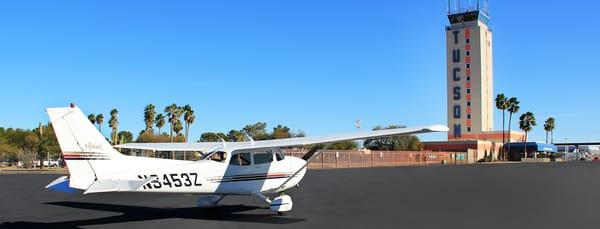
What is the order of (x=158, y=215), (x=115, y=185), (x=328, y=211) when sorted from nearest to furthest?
(x=115, y=185) < (x=158, y=215) < (x=328, y=211)

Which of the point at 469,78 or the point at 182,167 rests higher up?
the point at 469,78

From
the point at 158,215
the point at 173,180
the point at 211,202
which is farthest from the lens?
the point at 211,202

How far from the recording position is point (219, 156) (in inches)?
519

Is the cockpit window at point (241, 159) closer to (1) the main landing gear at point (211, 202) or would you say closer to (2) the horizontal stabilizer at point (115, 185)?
(1) the main landing gear at point (211, 202)

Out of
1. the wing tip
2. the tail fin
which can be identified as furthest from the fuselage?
the wing tip

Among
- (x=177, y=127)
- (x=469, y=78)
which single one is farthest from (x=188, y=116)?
(x=469, y=78)

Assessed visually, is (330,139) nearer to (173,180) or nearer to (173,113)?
(173,180)

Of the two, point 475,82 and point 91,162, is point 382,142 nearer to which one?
point 475,82

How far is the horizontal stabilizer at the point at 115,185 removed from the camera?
10704mm

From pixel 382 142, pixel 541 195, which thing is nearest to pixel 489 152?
pixel 382 142

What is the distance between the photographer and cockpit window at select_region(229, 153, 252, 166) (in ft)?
43.3

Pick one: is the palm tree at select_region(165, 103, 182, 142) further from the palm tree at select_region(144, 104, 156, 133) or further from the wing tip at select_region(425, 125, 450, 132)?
the wing tip at select_region(425, 125, 450, 132)

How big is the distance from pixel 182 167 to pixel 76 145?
238cm

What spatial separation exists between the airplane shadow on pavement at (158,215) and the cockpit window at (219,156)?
1449 mm
